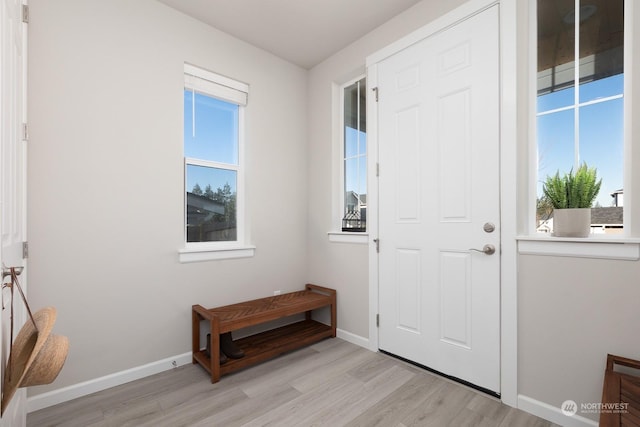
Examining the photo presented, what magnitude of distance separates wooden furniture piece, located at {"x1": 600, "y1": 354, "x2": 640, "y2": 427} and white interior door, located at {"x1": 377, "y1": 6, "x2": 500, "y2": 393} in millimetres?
575

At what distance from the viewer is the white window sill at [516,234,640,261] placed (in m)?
1.53

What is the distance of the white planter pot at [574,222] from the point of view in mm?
1668

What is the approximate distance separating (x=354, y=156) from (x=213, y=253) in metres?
1.61

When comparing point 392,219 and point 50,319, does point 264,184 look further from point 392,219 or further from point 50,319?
point 50,319

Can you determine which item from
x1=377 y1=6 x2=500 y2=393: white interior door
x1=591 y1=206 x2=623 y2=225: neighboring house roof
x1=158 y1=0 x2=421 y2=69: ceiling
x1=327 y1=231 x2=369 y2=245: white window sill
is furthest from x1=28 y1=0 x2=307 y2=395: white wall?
x1=591 y1=206 x2=623 y2=225: neighboring house roof

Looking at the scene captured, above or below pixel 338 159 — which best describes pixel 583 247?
below

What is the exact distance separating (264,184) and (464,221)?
5.98 ft

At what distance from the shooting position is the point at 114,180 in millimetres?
2154

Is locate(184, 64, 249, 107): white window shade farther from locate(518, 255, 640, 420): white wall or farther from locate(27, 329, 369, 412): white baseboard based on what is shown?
locate(518, 255, 640, 420): white wall

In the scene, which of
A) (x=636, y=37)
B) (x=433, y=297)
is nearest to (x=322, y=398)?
(x=433, y=297)

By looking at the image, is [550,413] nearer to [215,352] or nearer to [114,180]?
[215,352]

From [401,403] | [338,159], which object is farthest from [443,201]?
[401,403]

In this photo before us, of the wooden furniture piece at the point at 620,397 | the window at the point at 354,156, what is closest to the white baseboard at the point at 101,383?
the window at the point at 354,156

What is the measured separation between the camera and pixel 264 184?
3.04 meters
